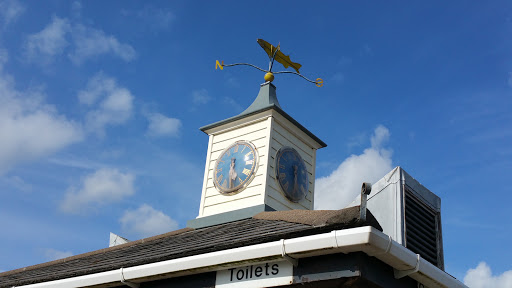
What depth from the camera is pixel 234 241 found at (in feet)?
19.7

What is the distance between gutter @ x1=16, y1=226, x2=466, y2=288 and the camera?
16.2ft

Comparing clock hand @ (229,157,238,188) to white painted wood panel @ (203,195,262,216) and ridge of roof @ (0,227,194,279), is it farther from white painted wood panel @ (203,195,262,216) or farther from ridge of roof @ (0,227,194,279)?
ridge of roof @ (0,227,194,279)

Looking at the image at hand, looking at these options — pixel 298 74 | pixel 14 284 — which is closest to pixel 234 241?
pixel 14 284

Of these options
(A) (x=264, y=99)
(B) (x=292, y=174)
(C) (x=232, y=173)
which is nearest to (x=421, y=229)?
(B) (x=292, y=174)

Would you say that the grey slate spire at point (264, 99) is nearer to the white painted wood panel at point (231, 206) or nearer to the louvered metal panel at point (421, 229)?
the white painted wood panel at point (231, 206)

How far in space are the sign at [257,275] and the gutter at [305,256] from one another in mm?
93

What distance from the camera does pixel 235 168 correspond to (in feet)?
32.5

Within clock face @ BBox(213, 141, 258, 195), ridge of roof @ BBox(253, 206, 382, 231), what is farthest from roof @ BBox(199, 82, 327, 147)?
ridge of roof @ BBox(253, 206, 382, 231)

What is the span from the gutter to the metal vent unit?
1281 mm

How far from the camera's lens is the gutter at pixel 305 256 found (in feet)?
16.2

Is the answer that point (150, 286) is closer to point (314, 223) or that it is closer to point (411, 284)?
point (314, 223)

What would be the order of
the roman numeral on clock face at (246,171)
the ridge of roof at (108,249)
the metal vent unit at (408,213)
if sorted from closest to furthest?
the metal vent unit at (408,213) → the ridge of roof at (108,249) → the roman numeral on clock face at (246,171)

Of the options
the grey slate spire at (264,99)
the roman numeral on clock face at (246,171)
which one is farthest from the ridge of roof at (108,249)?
the grey slate spire at (264,99)

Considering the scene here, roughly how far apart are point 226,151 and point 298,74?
2.20 metres
